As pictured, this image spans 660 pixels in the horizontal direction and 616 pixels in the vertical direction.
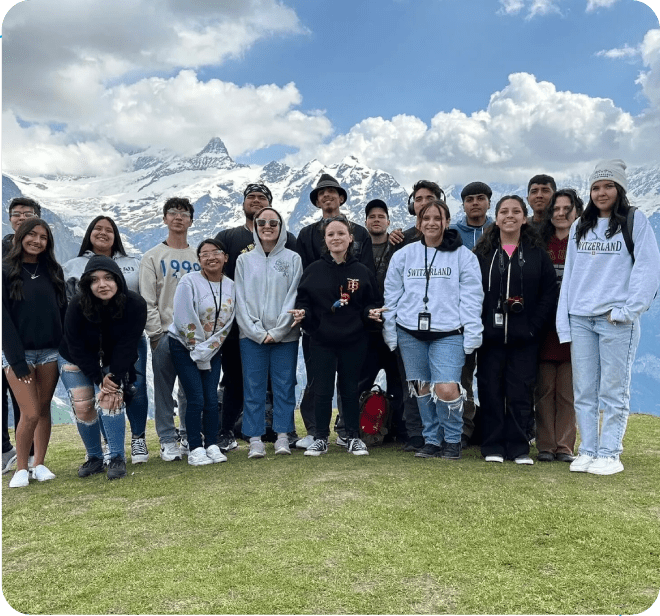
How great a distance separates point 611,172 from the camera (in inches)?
206

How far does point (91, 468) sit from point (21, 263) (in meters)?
2.11

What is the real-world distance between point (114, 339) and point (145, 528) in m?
2.12

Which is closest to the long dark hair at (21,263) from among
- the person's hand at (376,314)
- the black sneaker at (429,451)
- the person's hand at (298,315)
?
the person's hand at (298,315)

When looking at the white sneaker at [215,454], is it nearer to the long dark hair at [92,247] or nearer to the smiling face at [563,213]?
the long dark hair at [92,247]

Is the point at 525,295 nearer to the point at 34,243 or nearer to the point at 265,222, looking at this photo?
the point at 265,222

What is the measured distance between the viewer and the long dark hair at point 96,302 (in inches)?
201

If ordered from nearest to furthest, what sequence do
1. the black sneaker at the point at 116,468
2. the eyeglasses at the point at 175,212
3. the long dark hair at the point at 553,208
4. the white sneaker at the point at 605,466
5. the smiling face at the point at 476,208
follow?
Answer: the white sneaker at the point at 605,466
the black sneaker at the point at 116,468
the long dark hair at the point at 553,208
the eyeglasses at the point at 175,212
the smiling face at the point at 476,208

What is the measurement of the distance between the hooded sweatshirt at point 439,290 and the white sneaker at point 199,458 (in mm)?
2216

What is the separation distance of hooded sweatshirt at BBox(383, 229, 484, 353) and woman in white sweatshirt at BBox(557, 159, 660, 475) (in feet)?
2.77

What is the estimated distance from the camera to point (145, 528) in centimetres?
385

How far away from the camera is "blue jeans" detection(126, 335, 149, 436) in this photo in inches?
226

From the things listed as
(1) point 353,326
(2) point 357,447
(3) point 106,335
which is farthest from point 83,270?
(2) point 357,447

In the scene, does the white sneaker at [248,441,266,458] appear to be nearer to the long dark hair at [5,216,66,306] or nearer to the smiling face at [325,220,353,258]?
the smiling face at [325,220,353,258]

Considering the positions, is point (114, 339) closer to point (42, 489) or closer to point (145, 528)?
point (42, 489)
